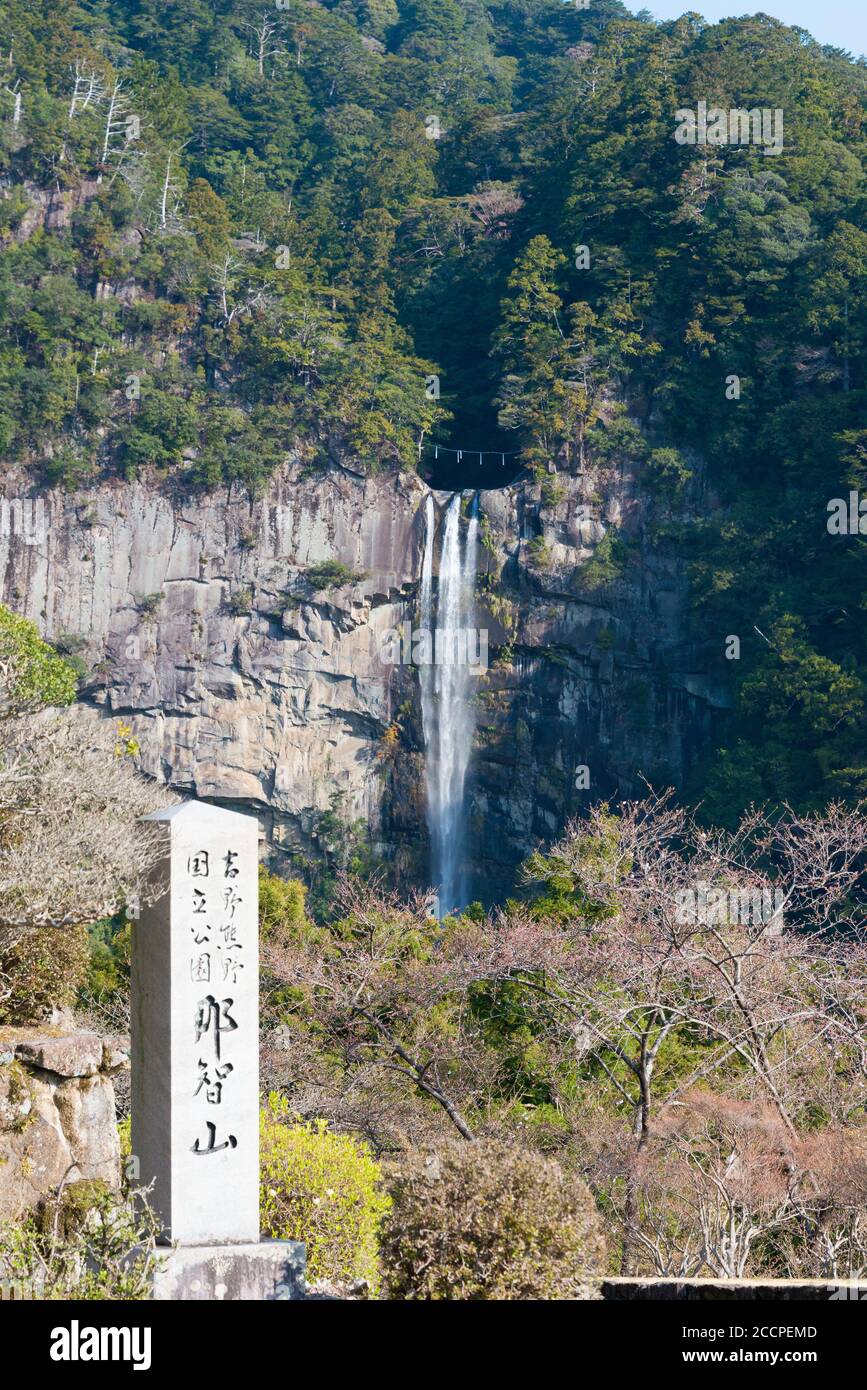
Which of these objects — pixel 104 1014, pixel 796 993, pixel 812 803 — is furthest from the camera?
pixel 812 803

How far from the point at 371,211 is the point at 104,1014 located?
122 feet

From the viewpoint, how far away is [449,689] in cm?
4181

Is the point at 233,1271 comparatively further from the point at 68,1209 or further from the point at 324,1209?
the point at 68,1209

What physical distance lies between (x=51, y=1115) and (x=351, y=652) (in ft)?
106

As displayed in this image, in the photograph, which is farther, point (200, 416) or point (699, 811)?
point (200, 416)

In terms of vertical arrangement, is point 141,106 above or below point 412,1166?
above

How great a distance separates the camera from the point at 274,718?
41.6 meters

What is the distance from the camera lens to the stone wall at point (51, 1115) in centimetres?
954

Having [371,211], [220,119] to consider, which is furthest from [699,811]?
[220,119]

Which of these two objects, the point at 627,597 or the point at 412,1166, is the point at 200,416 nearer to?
the point at 627,597

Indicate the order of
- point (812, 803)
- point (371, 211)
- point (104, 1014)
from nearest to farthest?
point (104, 1014)
point (812, 803)
point (371, 211)
